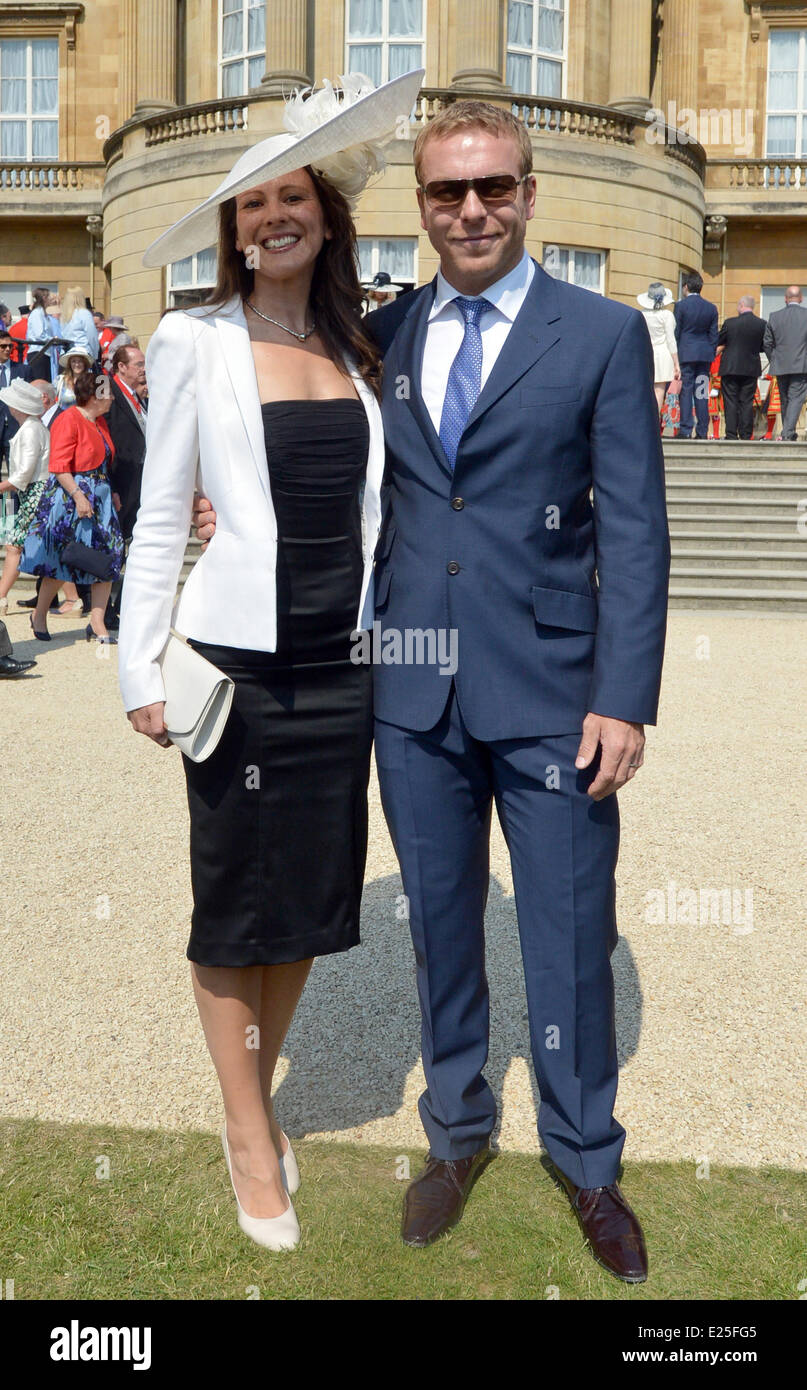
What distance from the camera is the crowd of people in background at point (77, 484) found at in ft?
32.4

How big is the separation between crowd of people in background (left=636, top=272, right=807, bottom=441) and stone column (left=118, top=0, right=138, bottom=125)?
15.0m

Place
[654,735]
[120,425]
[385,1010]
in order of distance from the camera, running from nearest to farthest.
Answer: [385,1010] → [654,735] → [120,425]

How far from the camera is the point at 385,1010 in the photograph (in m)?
4.03

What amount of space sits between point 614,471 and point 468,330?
46cm

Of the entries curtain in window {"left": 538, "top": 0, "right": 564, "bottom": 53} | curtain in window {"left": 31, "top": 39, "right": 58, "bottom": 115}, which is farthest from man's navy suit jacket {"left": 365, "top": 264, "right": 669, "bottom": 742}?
curtain in window {"left": 31, "top": 39, "right": 58, "bottom": 115}

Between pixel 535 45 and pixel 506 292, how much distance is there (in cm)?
2550

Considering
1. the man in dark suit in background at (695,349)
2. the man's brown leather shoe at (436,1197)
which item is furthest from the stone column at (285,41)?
the man's brown leather shoe at (436,1197)

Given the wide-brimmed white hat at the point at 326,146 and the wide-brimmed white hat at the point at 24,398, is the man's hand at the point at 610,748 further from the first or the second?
the wide-brimmed white hat at the point at 24,398

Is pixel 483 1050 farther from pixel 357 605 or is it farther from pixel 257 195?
pixel 257 195

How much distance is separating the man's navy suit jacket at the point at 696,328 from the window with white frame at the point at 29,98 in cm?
1807

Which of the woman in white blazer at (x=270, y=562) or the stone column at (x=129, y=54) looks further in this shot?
the stone column at (x=129, y=54)

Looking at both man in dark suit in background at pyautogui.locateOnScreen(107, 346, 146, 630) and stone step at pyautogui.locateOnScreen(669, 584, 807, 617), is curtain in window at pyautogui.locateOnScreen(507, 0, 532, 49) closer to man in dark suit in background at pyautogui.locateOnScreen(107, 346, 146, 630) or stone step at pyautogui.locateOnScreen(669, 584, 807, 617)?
stone step at pyautogui.locateOnScreen(669, 584, 807, 617)
